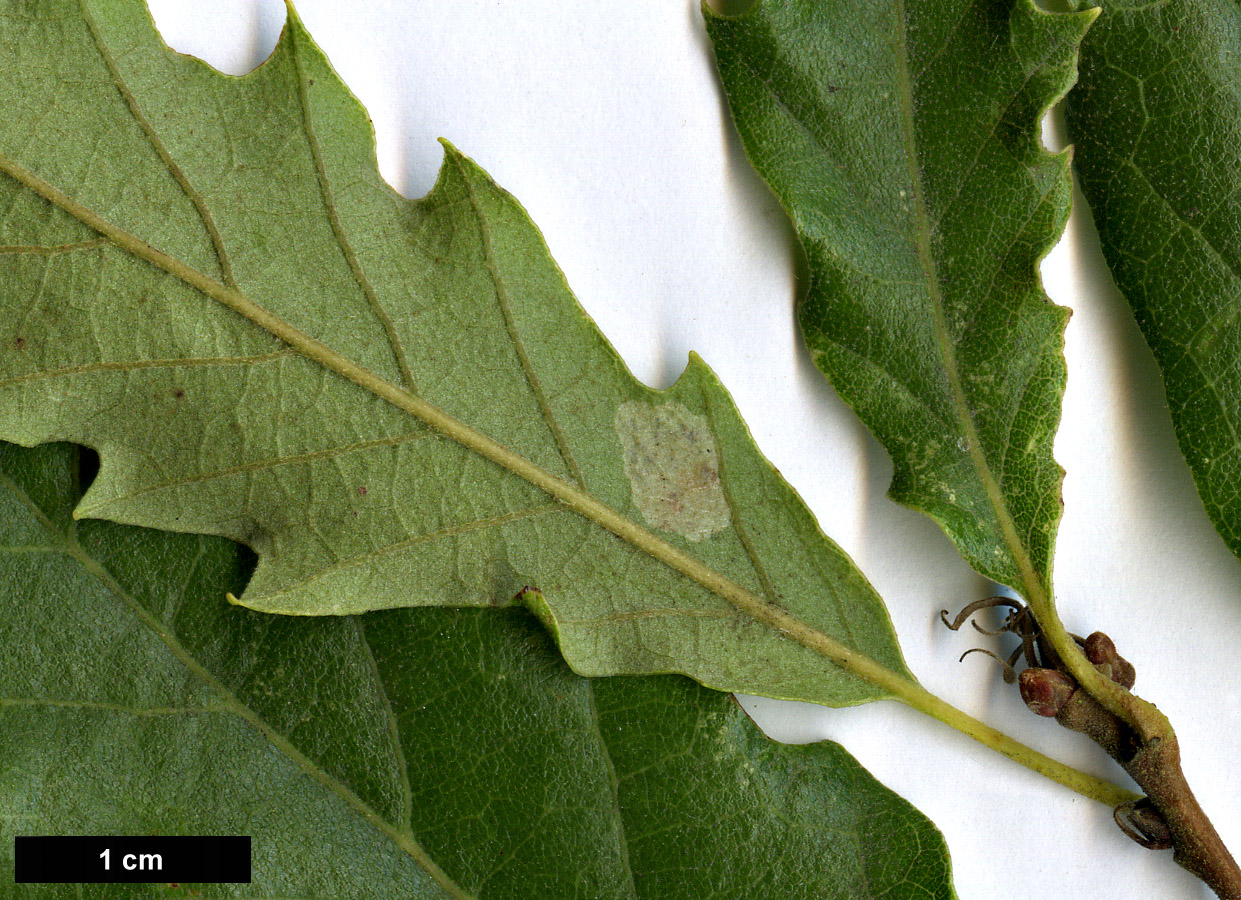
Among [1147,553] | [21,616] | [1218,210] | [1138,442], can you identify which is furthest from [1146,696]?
[21,616]

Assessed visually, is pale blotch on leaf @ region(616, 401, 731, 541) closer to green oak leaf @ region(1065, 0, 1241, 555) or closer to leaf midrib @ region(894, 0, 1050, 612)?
leaf midrib @ region(894, 0, 1050, 612)

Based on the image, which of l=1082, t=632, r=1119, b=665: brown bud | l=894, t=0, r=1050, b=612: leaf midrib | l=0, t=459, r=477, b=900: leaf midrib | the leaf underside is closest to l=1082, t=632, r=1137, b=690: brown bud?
l=1082, t=632, r=1119, b=665: brown bud

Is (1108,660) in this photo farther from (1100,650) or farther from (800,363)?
(800,363)

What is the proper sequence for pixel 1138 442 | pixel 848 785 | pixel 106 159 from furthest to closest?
pixel 1138 442 < pixel 848 785 < pixel 106 159

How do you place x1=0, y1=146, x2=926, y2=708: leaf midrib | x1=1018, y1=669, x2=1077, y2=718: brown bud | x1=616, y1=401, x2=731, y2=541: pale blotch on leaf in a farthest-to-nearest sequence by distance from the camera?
x1=1018, y1=669, x2=1077, y2=718: brown bud → x1=616, y1=401, x2=731, y2=541: pale blotch on leaf → x1=0, y1=146, x2=926, y2=708: leaf midrib

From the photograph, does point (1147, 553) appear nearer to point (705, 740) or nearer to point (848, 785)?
point (848, 785)

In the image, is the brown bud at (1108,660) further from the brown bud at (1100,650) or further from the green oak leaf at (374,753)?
the green oak leaf at (374,753)

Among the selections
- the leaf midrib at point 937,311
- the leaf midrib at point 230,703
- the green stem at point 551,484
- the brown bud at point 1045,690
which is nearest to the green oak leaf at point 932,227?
the leaf midrib at point 937,311
